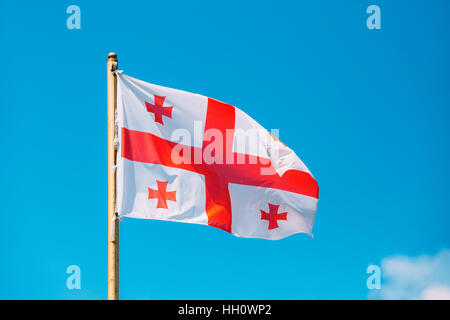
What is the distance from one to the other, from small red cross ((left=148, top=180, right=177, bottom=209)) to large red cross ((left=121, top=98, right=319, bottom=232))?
1.42 ft

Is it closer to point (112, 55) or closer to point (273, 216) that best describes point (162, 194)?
point (112, 55)

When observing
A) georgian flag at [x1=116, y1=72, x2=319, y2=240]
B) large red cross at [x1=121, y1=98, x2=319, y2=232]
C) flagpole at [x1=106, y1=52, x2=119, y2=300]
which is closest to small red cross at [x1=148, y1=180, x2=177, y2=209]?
georgian flag at [x1=116, y1=72, x2=319, y2=240]

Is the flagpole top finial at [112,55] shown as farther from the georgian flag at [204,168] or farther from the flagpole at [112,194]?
the georgian flag at [204,168]

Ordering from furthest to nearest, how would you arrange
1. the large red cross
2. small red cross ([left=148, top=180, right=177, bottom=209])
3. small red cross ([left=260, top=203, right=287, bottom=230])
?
small red cross ([left=260, top=203, right=287, bottom=230]) < the large red cross < small red cross ([left=148, top=180, right=177, bottom=209])

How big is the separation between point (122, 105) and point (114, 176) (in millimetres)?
1373

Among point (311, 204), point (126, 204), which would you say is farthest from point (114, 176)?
point (311, 204)

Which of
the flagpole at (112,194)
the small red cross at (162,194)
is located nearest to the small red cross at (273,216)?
the small red cross at (162,194)

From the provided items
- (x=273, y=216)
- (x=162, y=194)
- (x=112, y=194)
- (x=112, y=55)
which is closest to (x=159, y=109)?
(x=112, y=55)

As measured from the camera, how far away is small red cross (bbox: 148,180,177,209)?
12633 mm

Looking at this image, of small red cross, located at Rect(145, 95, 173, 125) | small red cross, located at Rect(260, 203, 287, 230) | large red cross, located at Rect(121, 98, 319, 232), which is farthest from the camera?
small red cross, located at Rect(260, 203, 287, 230)

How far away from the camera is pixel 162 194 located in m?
12.8

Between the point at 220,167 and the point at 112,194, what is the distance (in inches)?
112

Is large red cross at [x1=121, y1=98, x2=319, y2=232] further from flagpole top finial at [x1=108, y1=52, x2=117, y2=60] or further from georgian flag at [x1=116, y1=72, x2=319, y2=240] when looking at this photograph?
flagpole top finial at [x1=108, y1=52, x2=117, y2=60]

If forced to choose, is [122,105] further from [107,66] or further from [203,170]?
[203,170]
